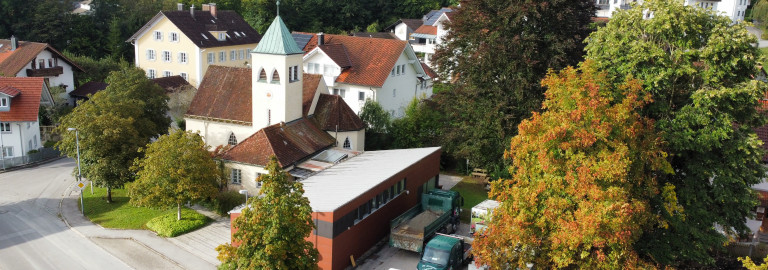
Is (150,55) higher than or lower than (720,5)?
lower

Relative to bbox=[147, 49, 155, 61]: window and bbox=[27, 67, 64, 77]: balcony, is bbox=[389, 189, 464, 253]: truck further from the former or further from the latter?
bbox=[147, 49, 155, 61]: window

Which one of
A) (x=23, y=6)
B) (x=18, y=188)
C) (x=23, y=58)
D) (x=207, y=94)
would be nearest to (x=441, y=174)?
(x=207, y=94)

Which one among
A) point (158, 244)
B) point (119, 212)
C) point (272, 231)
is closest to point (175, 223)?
point (158, 244)

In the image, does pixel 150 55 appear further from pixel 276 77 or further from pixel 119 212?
pixel 119 212

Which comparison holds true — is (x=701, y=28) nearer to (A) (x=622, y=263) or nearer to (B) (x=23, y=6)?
(A) (x=622, y=263)

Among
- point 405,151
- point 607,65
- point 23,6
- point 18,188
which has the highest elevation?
point 23,6

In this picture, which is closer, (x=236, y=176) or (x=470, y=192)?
(x=236, y=176)

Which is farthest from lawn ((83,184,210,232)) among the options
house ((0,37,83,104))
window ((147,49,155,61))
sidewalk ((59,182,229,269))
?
window ((147,49,155,61))
